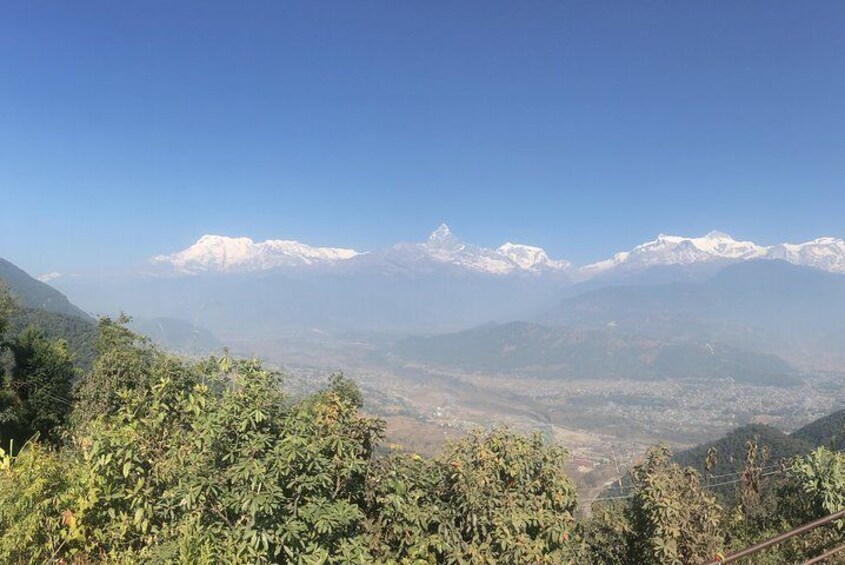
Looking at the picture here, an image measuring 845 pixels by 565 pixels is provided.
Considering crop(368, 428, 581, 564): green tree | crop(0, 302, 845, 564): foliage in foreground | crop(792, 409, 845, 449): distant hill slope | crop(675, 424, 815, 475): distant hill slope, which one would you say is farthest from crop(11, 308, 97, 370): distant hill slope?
crop(792, 409, 845, 449): distant hill slope

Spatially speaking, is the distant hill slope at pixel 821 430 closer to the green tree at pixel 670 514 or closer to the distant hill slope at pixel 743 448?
the distant hill slope at pixel 743 448

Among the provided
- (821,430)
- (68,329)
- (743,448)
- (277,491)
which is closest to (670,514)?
(277,491)

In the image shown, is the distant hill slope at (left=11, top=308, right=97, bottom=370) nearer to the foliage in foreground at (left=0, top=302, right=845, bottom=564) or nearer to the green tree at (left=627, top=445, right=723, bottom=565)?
the foliage in foreground at (left=0, top=302, right=845, bottom=564)

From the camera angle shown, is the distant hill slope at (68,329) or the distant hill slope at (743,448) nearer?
the distant hill slope at (68,329)

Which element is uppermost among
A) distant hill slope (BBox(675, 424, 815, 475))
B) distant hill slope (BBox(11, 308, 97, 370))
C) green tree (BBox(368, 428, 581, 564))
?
green tree (BBox(368, 428, 581, 564))

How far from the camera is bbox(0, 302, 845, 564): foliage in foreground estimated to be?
5.42 m

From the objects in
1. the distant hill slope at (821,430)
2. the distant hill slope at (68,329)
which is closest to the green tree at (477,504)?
the distant hill slope at (68,329)

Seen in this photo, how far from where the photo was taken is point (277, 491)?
208 inches

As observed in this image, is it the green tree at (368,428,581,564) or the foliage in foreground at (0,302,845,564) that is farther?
the green tree at (368,428,581,564)

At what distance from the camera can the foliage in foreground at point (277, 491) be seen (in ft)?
17.8

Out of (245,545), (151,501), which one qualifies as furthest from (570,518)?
(151,501)

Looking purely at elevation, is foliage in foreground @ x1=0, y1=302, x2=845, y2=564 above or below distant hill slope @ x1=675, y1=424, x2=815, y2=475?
above

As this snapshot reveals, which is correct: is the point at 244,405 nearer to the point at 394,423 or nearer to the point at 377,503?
the point at 377,503

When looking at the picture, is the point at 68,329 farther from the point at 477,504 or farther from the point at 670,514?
the point at 670,514
